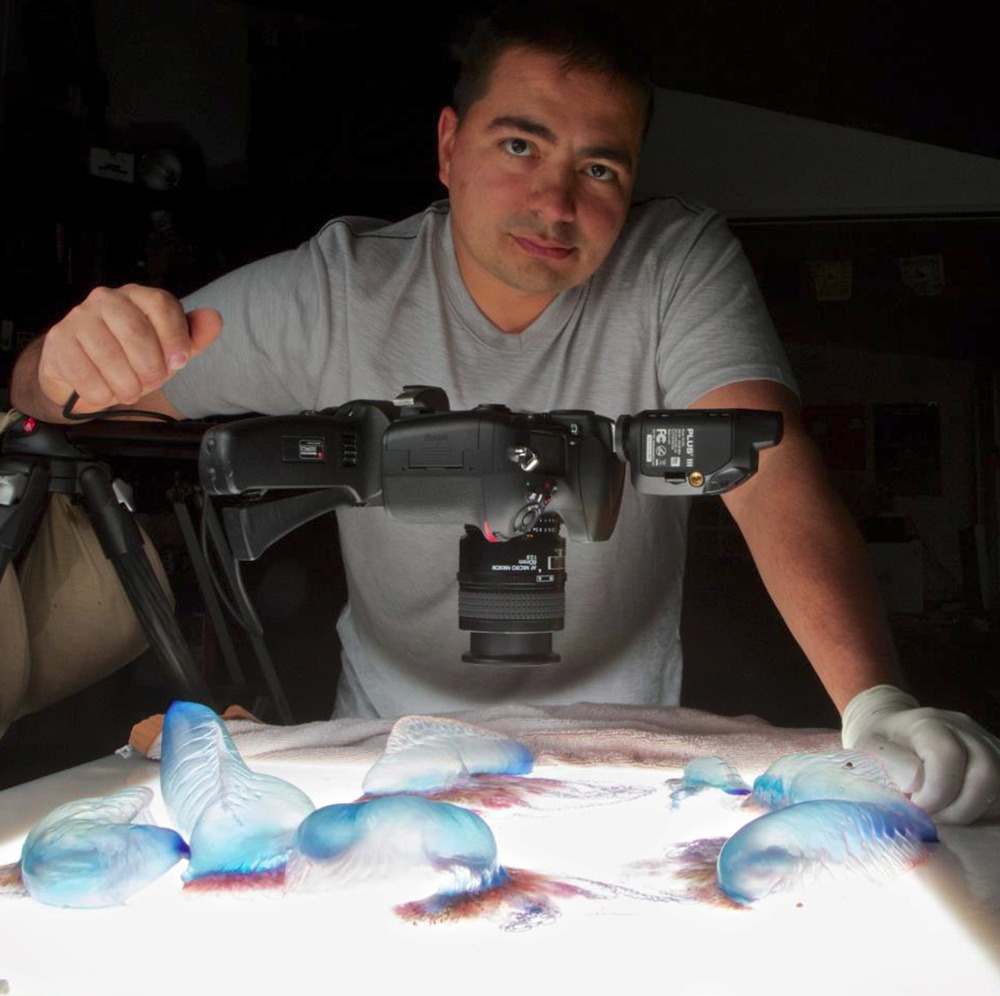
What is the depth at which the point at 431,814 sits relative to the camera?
447mm

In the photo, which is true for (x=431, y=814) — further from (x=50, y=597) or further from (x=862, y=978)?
(x=50, y=597)

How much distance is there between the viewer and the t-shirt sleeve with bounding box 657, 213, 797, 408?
36.1 inches

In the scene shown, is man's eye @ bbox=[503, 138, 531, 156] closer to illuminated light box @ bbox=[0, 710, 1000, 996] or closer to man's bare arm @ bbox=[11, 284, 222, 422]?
man's bare arm @ bbox=[11, 284, 222, 422]

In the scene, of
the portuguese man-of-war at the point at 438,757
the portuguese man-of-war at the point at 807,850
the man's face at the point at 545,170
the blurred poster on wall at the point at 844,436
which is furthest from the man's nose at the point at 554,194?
the blurred poster on wall at the point at 844,436

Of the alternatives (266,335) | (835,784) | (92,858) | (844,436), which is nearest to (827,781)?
(835,784)

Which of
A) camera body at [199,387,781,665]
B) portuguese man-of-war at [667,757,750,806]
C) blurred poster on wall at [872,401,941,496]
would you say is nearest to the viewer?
camera body at [199,387,781,665]

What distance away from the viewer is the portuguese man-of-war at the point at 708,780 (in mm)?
604

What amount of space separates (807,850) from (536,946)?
128 millimetres

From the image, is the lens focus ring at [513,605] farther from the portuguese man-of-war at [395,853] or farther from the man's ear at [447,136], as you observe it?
the man's ear at [447,136]

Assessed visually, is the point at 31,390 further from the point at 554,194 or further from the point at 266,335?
the point at 554,194

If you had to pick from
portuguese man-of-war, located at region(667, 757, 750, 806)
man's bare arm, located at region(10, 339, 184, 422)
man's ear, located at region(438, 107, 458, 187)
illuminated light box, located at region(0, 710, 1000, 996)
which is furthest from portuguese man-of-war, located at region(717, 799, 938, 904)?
man's ear, located at region(438, 107, 458, 187)

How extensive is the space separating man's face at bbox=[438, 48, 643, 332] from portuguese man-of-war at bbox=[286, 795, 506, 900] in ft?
2.00

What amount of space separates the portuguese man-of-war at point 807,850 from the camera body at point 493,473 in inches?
5.5

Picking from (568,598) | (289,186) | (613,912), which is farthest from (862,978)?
(289,186)
